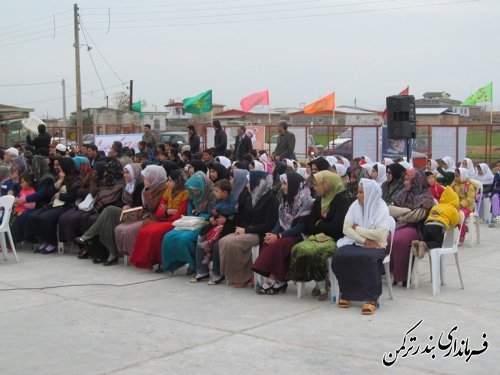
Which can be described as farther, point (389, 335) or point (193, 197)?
point (193, 197)

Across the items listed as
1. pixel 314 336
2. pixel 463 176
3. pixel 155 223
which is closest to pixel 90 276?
pixel 155 223

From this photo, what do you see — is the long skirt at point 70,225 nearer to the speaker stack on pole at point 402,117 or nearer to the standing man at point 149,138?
the standing man at point 149,138

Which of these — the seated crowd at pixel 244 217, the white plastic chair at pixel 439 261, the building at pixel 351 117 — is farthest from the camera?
the building at pixel 351 117

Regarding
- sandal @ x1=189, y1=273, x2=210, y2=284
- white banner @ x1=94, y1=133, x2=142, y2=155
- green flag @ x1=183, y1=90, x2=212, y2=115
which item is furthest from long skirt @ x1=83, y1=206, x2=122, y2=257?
green flag @ x1=183, y1=90, x2=212, y2=115

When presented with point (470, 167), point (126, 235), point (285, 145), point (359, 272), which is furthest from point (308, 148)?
point (359, 272)

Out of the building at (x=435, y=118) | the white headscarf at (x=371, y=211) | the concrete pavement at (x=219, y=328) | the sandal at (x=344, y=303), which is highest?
the building at (x=435, y=118)

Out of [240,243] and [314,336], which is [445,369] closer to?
[314,336]

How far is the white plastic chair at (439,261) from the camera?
742cm

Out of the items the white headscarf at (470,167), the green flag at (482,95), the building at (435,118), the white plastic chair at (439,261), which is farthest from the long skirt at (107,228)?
the building at (435,118)

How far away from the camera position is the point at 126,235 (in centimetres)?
905

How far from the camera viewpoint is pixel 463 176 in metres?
11.1

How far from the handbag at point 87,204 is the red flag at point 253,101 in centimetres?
1380

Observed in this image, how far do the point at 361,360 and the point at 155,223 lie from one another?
436 cm

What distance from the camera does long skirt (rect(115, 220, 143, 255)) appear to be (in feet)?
29.7
